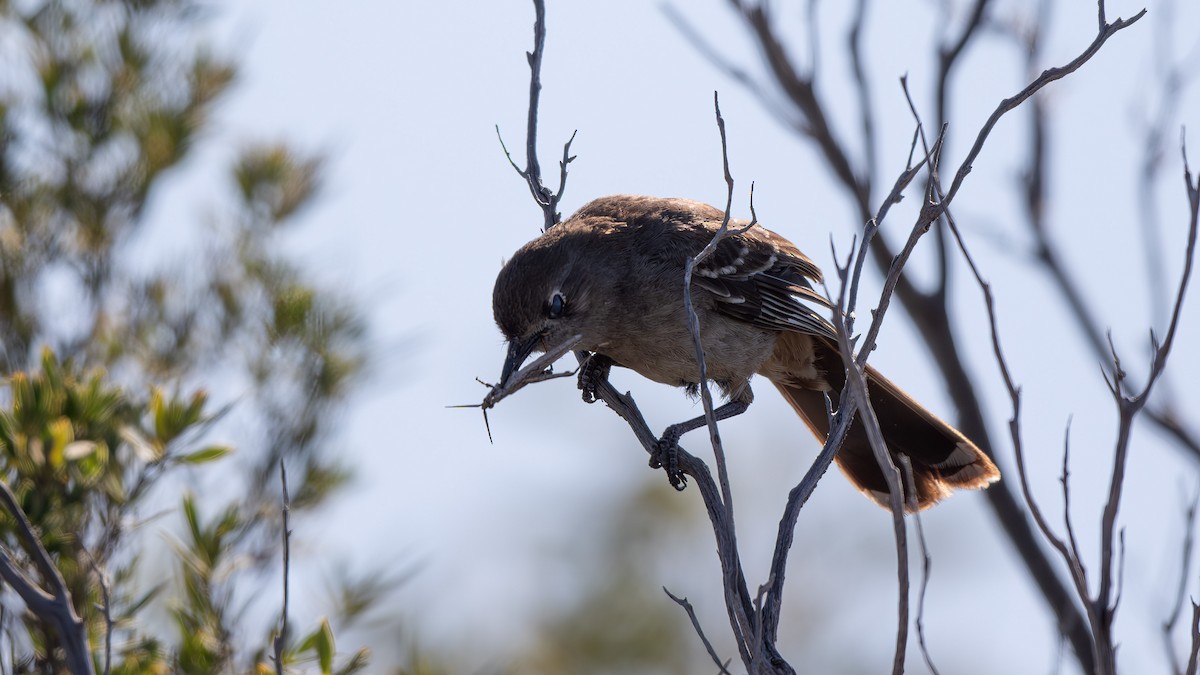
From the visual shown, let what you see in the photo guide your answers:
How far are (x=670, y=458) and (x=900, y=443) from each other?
1.60 metres

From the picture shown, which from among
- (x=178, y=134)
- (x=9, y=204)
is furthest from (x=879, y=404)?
(x=9, y=204)

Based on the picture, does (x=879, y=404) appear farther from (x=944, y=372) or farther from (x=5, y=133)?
(x=5, y=133)

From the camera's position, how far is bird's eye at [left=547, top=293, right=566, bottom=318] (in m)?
4.69

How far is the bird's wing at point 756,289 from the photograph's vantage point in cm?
521

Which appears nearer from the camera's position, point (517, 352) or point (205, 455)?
point (205, 455)

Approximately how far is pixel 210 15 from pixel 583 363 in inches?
78.9

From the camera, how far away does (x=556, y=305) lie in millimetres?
4703

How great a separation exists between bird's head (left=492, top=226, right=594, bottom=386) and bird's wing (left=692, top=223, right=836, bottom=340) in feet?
2.00

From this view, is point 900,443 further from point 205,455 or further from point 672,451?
point 205,455

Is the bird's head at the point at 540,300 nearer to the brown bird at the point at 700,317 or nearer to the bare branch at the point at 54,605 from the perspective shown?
the brown bird at the point at 700,317

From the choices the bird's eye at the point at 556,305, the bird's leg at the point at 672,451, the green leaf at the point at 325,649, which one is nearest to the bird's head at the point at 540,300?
the bird's eye at the point at 556,305

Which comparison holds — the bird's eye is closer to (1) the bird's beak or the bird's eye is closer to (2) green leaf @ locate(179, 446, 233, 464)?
(1) the bird's beak

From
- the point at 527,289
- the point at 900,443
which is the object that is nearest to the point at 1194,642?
the point at 527,289

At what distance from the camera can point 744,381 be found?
533cm
